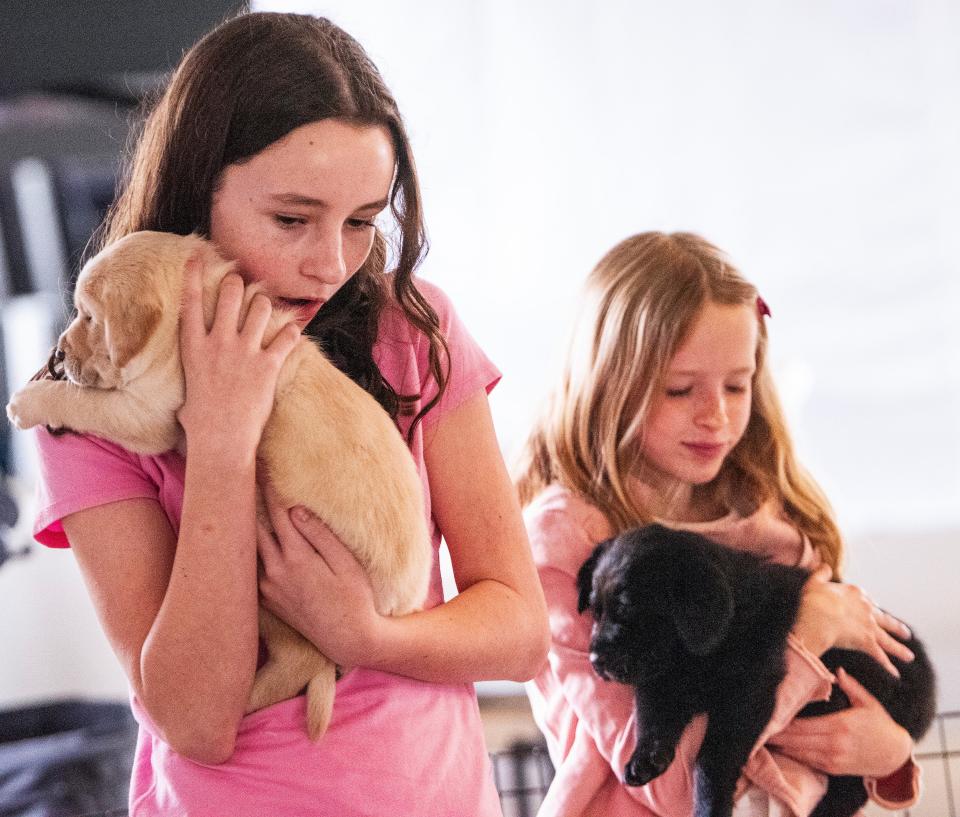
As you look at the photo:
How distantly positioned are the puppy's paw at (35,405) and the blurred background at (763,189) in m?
2.43

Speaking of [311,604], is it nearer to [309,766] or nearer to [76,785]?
[309,766]

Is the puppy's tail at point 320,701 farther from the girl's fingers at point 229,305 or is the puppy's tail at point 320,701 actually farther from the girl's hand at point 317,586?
the girl's fingers at point 229,305

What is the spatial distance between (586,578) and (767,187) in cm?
235

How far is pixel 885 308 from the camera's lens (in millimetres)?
3725

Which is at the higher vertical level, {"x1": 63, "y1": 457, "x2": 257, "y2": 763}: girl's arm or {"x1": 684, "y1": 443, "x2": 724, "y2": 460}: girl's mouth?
{"x1": 63, "y1": 457, "x2": 257, "y2": 763}: girl's arm

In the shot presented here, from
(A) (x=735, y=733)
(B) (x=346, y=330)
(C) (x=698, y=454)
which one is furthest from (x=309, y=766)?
(C) (x=698, y=454)

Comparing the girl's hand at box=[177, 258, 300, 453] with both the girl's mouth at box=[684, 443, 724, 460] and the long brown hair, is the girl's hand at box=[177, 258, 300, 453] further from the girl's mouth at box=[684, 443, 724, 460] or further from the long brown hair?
the girl's mouth at box=[684, 443, 724, 460]

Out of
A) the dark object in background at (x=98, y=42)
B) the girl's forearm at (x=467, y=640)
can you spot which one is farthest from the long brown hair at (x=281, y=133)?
the dark object in background at (x=98, y=42)

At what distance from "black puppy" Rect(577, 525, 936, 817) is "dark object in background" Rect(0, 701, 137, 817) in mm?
1534

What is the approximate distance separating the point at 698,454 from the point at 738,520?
0.15 m

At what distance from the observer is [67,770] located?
2.74m

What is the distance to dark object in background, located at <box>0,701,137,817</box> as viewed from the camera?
2686 mm

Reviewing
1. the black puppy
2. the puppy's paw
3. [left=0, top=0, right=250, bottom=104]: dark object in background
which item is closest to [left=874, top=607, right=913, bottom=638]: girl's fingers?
the black puppy

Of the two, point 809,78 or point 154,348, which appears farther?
point 809,78
